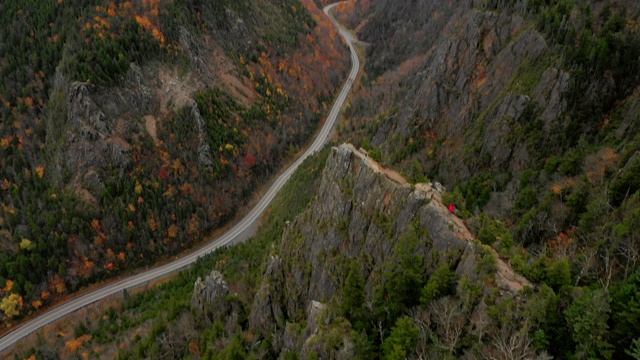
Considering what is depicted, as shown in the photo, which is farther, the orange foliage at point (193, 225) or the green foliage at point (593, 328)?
the orange foliage at point (193, 225)

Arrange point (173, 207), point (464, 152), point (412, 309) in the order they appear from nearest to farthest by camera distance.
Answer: point (412, 309) < point (464, 152) < point (173, 207)

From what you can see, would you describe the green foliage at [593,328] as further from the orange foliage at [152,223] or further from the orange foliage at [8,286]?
the orange foliage at [8,286]

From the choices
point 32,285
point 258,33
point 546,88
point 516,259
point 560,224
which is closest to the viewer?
point 516,259

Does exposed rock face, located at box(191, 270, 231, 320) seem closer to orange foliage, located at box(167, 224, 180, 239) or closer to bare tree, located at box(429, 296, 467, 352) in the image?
bare tree, located at box(429, 296, 467, 352)

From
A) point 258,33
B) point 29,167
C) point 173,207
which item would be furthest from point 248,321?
point 258,33

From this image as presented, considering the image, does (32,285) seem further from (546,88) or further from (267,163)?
(546,88)

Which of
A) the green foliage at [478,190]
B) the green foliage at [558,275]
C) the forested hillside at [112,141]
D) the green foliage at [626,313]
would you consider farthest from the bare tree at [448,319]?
the forested hillside at [112,141]
